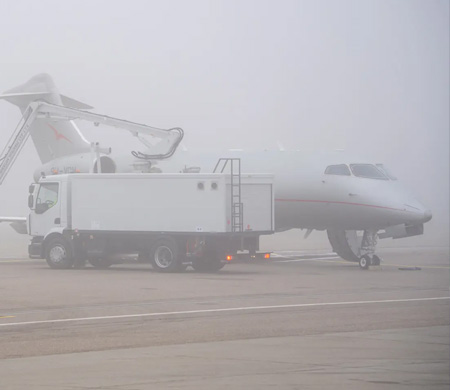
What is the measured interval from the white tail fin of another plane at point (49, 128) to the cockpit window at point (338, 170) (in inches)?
429

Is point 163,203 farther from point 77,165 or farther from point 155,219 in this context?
point 77,165

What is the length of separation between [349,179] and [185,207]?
5.62 m

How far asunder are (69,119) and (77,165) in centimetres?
177

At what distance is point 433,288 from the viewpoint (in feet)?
66.7

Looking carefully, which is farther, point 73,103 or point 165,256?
point 73,103

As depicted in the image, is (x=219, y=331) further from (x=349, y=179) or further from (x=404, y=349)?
(x=349, y=179)

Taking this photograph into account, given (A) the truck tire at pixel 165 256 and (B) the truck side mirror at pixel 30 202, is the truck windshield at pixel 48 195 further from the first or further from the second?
(A) the truck tire at pixel 165 256

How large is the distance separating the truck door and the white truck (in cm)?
3

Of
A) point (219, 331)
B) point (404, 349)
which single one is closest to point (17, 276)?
point (219, 331)

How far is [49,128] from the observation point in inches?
1447

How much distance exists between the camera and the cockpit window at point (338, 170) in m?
28.8

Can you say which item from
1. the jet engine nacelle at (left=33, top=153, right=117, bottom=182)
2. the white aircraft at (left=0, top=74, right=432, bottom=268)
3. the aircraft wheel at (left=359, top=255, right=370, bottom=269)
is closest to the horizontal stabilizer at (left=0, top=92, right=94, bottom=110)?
the jet engine nacelle at (left=33, top=153, right=117, bottom=182)

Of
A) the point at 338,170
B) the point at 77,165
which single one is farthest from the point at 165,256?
the point at 77,165

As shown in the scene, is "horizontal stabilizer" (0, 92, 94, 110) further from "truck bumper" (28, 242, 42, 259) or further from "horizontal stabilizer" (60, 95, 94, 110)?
"truck bumper" (28, 242, 42, 259)
